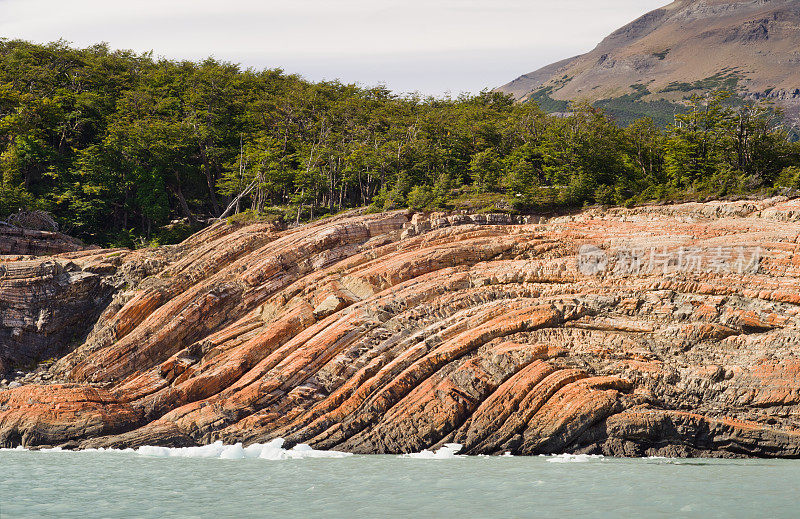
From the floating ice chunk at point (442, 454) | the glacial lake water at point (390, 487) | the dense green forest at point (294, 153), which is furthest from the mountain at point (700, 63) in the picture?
the glacial lake water at point (390, 487)

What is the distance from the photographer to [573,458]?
945 inches

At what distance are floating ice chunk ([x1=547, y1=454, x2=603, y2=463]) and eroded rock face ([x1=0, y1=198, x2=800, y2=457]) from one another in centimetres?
50

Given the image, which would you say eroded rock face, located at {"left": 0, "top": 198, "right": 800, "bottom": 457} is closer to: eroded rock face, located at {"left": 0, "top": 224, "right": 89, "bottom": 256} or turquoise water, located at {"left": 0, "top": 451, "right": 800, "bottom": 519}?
turquoise water, located at {"left": 0, "top": 451, "right": 800, "bottom": 519}

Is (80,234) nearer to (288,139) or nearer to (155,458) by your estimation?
(288,139)

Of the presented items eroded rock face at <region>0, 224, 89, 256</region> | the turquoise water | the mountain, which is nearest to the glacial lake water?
the turquoise water

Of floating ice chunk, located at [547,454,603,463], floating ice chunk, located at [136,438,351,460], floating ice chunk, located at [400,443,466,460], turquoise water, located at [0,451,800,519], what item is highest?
turquoise water, located at [0,451,800,519]

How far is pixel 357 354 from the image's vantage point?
28594 millimetres

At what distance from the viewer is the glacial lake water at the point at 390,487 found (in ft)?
54.4

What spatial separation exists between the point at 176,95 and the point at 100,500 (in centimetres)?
4692

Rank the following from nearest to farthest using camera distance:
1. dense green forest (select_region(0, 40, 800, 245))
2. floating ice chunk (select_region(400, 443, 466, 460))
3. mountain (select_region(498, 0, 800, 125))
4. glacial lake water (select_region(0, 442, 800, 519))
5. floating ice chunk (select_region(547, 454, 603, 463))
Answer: glacial lake water (select_region(0, 442, 800, 519)) → floating ice chunk (select_region(547, 454, 603, 463)) → floating ice chunk (select_region(400, 443, 466, 460)) → dense green forest (select_region(0, 40, 800, 245)) → mountain (select_region(498, 0, 800, 125))

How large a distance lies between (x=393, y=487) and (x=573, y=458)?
794 centimetres

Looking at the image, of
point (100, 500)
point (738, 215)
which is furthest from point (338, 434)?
point (738, 215)

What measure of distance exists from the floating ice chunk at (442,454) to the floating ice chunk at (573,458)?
334 centimetres

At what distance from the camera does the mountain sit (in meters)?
148
